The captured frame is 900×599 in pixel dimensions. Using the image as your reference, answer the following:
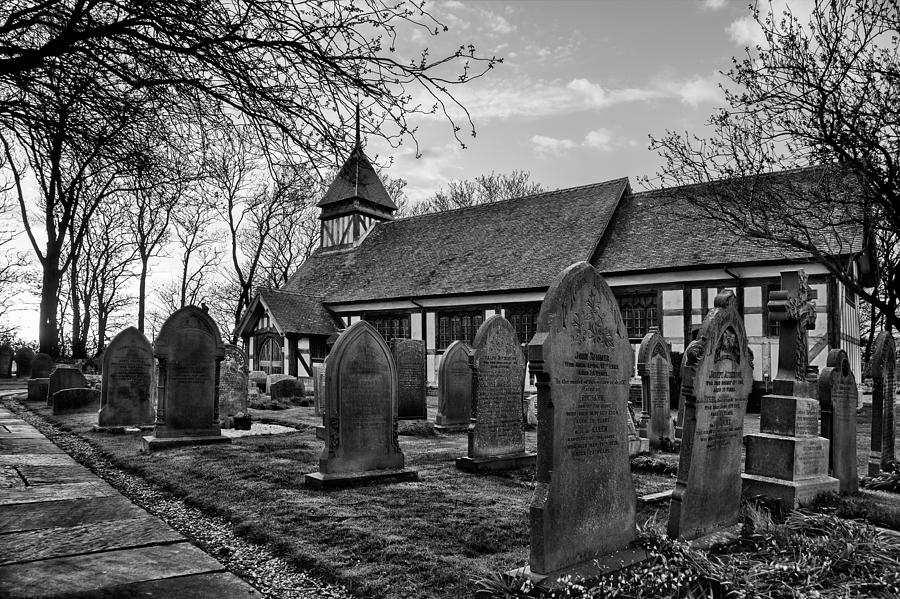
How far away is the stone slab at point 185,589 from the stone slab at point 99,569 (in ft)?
0.35

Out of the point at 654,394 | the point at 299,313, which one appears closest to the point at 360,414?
the point at 654,394

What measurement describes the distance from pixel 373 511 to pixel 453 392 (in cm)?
739

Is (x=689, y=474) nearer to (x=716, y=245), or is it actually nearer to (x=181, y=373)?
(x=181, y=373)

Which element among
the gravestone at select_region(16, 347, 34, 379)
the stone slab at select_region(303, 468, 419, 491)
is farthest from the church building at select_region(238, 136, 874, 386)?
the gravestone at select_region(16, 347, 34, 379)

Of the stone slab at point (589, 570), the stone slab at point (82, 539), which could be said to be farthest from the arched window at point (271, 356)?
the stone slab at point (589, 570)

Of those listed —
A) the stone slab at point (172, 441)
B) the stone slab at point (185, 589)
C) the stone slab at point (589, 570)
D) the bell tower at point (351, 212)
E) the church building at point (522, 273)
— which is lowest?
the stone slab at point (172, 441)

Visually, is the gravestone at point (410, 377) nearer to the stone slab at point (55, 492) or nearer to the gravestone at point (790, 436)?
the stone slab at point (55, 492)

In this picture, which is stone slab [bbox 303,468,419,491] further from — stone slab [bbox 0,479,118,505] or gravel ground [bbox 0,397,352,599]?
stone slab [bbox 0,479,118,505]

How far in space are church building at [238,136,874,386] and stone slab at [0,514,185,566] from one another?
38.8 feet

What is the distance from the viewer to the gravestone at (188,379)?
10.3 meters

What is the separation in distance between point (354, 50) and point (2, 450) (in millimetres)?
8478

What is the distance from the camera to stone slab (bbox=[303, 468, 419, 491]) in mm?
7230

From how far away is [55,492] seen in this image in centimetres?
686

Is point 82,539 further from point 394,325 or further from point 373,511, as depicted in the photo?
point 394,325
